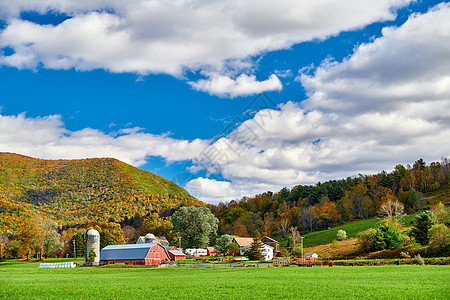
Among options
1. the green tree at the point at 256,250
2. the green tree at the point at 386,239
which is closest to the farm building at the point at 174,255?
the green tree at the point at 256,250

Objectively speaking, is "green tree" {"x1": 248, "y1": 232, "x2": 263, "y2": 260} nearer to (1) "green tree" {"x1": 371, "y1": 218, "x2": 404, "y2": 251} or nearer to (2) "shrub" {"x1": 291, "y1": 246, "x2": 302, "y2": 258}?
(2) "shrub" {"x1": 291, "y1": 246, "x2": 302, "y2": 258}

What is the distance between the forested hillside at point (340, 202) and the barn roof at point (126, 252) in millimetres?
51261

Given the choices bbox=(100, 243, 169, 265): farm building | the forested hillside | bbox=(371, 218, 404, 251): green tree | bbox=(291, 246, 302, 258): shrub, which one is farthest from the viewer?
the forested hillside

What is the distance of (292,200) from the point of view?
566 feet

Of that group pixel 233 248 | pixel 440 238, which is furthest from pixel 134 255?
pixel 440 238

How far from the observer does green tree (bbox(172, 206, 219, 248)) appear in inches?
4176

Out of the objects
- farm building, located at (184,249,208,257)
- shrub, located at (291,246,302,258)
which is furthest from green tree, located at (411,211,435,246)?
farm building, located at (184,249,208,257)

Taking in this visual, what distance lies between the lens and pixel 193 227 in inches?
4190

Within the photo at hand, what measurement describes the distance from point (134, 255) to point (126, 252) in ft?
9.10

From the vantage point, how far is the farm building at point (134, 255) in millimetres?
85750

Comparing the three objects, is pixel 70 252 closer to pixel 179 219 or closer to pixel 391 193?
pixel 179 219

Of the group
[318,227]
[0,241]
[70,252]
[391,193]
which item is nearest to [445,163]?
[391,193]

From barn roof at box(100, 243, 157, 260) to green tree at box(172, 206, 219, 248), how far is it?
18.4m

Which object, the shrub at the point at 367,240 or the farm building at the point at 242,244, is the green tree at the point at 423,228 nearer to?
the shrub at the point at 367,240
